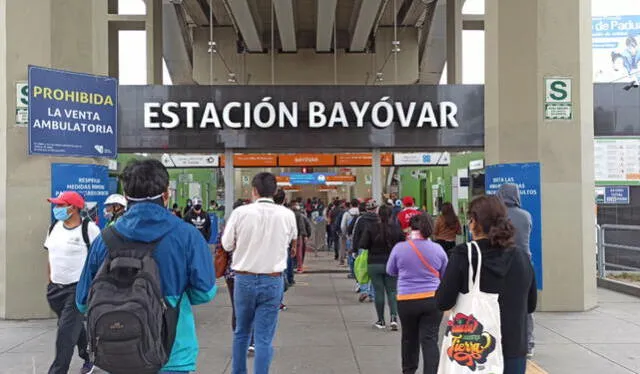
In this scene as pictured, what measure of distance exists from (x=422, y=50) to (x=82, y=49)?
20.0m

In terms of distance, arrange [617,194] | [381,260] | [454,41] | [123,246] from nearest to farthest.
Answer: [123,246]
[381,260]
[617,194]
[454,41]

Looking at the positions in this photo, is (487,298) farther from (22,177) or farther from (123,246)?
(22,177)

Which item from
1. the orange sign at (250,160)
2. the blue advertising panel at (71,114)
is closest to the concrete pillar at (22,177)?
the blue advertising panel at (71,114)

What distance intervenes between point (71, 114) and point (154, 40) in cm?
1175

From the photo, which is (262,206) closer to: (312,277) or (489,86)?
(489,86)

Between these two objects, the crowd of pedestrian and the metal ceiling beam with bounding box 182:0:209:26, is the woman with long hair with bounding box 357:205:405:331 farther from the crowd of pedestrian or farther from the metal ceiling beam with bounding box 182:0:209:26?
the metal ceiling beam with bounding box 182:0:209:26

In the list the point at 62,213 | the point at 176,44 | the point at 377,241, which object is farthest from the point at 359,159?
the point at 62,213

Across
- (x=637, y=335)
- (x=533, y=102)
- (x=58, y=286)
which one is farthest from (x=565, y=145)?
(x=58, y=286)

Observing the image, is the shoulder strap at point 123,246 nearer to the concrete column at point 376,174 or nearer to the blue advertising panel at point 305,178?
the concrete column at point 376,174

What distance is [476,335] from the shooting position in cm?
341

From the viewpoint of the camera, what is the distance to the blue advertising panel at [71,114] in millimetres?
8047

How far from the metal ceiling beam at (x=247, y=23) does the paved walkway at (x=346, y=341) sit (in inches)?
497

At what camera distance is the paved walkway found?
21.3ft

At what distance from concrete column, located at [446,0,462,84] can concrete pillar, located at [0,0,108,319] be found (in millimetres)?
12678
